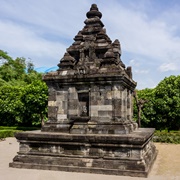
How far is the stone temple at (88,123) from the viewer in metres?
9.45

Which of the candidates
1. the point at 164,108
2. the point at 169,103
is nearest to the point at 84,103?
the point at 164,108

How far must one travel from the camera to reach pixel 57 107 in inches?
468

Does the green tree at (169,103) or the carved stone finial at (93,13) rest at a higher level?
the carved stone finial at (93,13)

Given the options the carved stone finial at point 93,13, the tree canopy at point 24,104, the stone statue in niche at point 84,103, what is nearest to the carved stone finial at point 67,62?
the stone statue in niche at point 84,103

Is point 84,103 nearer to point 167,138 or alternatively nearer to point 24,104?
point 167,138

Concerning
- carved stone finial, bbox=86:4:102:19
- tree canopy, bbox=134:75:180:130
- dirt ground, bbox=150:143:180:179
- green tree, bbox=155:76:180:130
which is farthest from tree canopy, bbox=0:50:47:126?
dirt ground, bbox=150:143:180:179

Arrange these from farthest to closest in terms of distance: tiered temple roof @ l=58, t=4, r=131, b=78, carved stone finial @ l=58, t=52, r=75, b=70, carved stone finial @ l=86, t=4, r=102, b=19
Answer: carved stone finial @ l=86, t=4, r=102, b=19 < carved stone finial @ l=58, t=52, r=75, b=70 < tiered temple roof @ l=58, t=4, r=131, b=78

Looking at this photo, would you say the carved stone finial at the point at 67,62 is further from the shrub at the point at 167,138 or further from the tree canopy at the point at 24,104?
the tree canopy at the point at 24,104

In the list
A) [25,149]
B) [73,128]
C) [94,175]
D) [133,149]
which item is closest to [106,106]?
[73,128]

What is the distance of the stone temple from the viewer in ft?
31.0

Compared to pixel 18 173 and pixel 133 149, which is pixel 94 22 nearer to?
pixel 133 149

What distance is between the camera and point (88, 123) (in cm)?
1112

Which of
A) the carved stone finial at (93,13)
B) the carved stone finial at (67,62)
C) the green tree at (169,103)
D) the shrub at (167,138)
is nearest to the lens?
the carved stone finial at (67,62)

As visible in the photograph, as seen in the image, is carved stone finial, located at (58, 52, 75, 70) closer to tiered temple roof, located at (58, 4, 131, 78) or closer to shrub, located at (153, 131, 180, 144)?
tiered temple roof, located at (58, 4, 131, 78)
